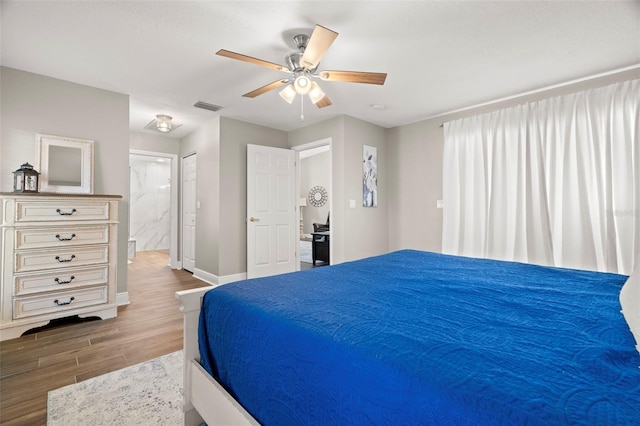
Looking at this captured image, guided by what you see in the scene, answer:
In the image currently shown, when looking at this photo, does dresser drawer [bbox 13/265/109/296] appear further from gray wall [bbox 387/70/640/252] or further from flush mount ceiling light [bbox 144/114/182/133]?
gray wall [bbox 387/70/640/252]

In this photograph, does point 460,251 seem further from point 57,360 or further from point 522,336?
point 57,360

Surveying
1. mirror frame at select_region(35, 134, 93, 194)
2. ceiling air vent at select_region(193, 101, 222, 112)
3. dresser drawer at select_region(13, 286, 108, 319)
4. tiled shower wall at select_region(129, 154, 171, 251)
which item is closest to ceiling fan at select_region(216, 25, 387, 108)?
ceiling air vent at select_region(193, 101, 222, 112)

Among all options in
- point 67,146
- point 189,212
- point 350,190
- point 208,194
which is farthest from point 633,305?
point 189,212

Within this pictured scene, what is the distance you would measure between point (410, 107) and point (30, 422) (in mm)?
4348

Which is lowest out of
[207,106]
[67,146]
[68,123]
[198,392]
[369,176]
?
[198,392]

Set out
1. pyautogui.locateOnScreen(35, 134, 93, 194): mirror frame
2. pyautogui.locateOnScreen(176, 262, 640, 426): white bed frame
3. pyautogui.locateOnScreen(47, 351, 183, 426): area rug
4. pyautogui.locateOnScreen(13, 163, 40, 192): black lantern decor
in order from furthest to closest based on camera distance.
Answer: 1. pyautogui.locateOnScreen(35, 134, 93, 194): mirror frame
2. pyautogui.locateOnScreen(13, 163, 40, 192): black lantern decor
3. pyautogui.locateOnScreen(47, 351, 183, 426): area rug
4. pyautogui.locateOnScreen(176, 262, 640, 426): white bed frame

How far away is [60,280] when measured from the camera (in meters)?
2.69

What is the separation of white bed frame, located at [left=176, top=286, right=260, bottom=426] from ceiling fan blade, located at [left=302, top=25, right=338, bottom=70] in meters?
1.66

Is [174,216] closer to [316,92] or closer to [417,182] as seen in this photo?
[316,92]

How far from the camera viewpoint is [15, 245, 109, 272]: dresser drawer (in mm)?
2525

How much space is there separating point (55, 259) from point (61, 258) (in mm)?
42

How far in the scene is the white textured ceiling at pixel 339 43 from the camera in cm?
198

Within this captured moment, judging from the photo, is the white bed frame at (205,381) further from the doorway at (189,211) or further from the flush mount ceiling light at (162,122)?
the doorway at (189,211)

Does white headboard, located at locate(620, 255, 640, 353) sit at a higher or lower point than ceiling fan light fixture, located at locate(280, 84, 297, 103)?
lower
